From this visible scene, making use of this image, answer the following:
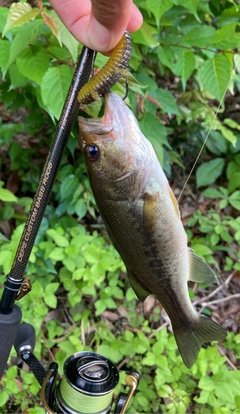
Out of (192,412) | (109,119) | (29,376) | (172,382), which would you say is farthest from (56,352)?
(109,119)

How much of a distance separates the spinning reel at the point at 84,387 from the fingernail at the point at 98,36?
874 mm

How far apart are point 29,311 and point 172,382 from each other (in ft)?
2.68

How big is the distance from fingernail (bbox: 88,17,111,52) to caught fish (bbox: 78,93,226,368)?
0.34 ft

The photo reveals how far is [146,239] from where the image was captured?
3.27 ft

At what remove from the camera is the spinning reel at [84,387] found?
43.0 inches

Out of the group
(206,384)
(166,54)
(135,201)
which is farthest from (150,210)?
(206,384)

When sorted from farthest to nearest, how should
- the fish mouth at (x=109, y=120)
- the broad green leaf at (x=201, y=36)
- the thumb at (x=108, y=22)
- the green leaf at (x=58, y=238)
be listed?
the green leaf at (x=58, y=238) < the broad green leaf at (x=201, y=36) < the fish mouth at (x=109, y=120) < the thumb at (x=108, y=22)

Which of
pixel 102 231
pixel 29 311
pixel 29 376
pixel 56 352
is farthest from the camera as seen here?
pixel 102 231

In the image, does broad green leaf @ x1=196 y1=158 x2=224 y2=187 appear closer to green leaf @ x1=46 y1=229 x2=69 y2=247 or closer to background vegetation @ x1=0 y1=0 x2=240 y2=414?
A: background vegetation @ x1=0 y1=0 x2=240 y2=414

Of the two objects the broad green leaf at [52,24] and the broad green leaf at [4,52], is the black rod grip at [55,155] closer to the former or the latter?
the broad green leaf at [52,24]

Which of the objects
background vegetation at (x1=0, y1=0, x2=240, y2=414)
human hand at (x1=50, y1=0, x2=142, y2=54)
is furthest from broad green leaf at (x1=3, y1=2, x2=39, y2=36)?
human hand at (x1=50, y1=0, x2=142, y2=54)

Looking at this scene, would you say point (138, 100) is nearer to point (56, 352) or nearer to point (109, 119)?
point (109, 119)

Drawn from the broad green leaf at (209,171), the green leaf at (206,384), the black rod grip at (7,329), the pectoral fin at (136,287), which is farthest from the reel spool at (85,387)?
the broad green leaf at (209,171)

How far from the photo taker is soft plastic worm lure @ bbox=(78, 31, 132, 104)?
77 centimetres
